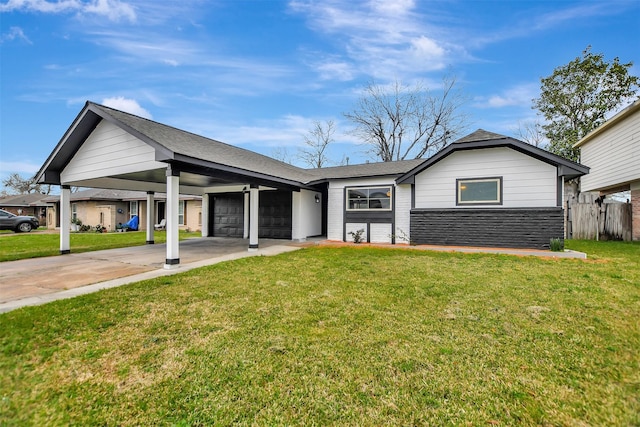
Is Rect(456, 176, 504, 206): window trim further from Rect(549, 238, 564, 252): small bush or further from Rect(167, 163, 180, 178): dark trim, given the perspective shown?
Rect(167, 163, 180, 178): dark trim

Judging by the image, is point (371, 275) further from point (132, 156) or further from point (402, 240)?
point (132, 156)

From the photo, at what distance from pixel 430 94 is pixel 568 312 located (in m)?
25.3

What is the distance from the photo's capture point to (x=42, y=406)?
6.67 feet

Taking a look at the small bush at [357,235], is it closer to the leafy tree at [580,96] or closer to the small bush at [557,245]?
the small bush at [557,245]

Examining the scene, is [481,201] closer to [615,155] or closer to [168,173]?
[615,155]

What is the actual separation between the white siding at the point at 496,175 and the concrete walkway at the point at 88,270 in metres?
1.75

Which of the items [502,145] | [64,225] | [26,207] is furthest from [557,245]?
[26,207]

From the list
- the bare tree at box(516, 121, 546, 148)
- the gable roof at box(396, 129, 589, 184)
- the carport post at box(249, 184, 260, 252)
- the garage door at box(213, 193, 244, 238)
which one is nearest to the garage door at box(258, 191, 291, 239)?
the garage door at box(213, 193, 244, 238)

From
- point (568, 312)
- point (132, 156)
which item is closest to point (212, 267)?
point (132, 156)

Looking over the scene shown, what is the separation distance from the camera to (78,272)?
631 cm

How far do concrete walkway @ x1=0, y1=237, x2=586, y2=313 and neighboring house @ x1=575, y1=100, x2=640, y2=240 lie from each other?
260 inches

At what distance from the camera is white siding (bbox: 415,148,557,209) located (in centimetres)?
928

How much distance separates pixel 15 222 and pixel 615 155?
3425 cm

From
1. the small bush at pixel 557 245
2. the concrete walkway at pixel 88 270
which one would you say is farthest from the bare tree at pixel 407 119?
the concrete walkway at pixel 88 270
